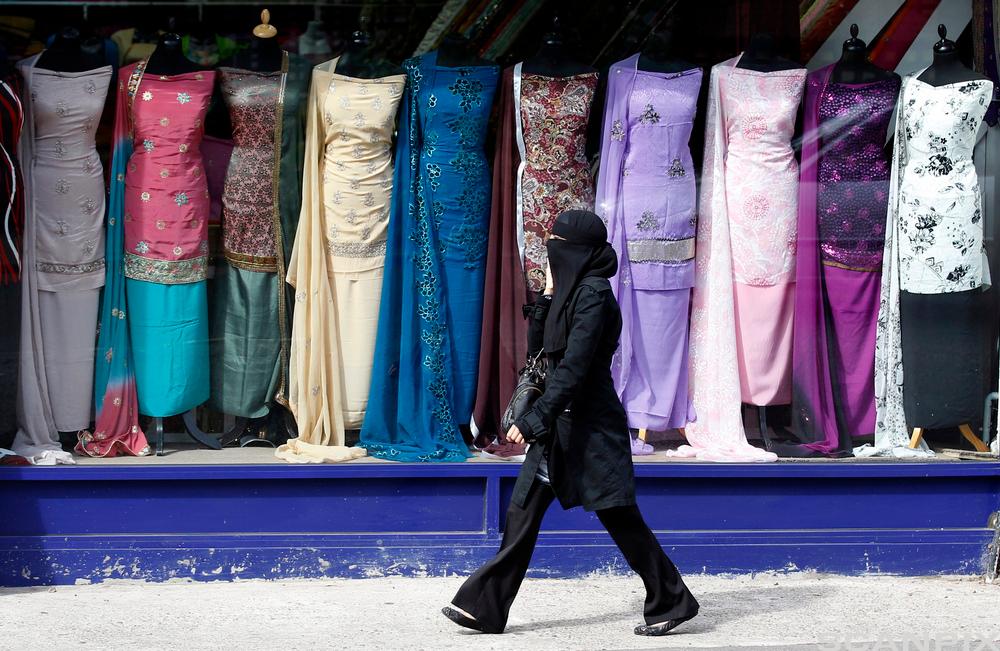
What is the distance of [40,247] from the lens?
4805 mm

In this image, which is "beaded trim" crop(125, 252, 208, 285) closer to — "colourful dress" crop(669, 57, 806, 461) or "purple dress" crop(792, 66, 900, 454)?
"colourful dress" crop(669, 57, 806, 461)

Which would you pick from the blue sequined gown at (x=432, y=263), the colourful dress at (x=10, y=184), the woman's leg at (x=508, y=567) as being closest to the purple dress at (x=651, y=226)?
the blue sequined gown at (x=432, y=263)

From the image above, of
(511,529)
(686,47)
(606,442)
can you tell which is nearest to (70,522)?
(511,529)

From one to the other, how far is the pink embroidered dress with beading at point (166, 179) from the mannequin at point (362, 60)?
0.53m

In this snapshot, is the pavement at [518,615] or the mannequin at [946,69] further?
the mannequin at [946,69]

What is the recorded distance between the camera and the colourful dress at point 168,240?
480 centimetres

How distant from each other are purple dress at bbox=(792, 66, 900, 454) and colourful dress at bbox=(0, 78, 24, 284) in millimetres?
3085

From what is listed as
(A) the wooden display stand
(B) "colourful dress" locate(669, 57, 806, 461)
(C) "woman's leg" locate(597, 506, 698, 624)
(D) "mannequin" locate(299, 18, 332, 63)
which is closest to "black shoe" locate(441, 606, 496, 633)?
(C) "woman's leg" locate(597, 506, 698, 624)

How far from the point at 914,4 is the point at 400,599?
3157 millimetres

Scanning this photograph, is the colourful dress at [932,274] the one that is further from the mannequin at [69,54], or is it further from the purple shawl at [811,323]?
the mannequin at [69,54]

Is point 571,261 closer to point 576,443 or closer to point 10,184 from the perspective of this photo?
point 576,443

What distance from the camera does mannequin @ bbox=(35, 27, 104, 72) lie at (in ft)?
15.6

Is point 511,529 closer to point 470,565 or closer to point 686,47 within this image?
→ point 470,565

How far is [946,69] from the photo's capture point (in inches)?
194
